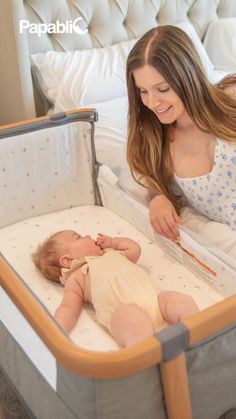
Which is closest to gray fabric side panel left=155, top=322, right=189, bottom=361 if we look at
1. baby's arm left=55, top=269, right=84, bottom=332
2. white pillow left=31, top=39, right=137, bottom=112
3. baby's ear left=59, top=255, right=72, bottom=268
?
baby's arm left=55, top=269, right=84, bottom=332

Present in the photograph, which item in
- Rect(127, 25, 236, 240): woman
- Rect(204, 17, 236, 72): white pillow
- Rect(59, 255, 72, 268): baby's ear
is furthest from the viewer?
Rect(204, 17, 236, 72): white pillow

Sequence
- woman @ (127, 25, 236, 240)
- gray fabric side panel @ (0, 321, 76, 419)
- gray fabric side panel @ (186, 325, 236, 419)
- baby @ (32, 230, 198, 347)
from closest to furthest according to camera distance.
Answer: gray fabric side panel @ (186, 325, 236, 419)
gray fabric side panel @ (0, 321, 76, 419)
baby @ (32, 230, 198, 347)
woman @ (127, 25, 236, 240)

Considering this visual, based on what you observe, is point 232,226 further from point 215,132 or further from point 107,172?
point 107,172

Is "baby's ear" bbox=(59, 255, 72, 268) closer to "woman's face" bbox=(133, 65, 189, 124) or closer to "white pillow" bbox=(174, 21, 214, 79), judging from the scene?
"woman's face" bbox=(133, 65, 189, 124)

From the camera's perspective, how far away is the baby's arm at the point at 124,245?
136cm

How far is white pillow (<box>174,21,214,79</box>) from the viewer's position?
201cm

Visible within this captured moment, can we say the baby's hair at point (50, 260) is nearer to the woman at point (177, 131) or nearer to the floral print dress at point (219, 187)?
the woman at point (177, 131)

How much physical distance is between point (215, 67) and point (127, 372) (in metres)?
1.78

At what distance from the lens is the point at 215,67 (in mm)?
2252

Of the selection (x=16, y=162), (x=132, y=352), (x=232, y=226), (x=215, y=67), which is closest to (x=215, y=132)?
(x=232, y=226)

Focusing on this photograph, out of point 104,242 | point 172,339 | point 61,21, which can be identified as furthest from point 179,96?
point 61,21

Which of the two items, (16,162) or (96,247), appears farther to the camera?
(16,162)

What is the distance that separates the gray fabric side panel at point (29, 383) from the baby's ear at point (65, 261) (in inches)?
9.0

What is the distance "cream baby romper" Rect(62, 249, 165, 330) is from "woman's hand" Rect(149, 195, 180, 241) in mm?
142
